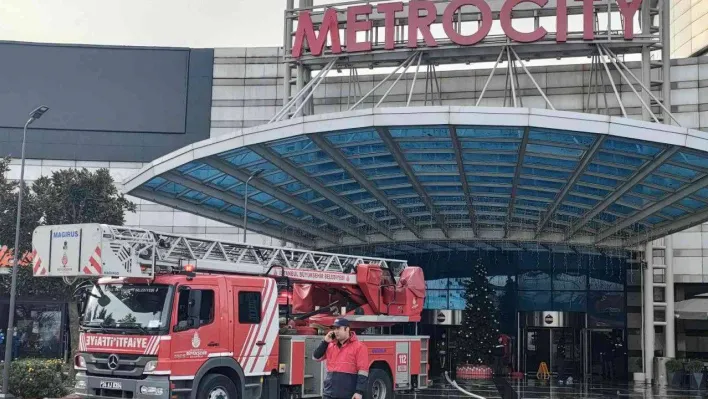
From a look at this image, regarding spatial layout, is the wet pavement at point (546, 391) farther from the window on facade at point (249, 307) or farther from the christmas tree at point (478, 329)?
the window on facade at point (249, 307)

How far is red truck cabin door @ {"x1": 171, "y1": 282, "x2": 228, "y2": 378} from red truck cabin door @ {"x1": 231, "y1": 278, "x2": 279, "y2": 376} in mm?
422

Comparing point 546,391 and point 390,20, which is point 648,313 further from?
point 390,20

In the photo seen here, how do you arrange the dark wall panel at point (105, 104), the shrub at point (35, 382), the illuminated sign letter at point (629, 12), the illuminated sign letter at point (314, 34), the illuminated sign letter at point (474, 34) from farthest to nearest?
the dark wall panel at point (105, 104) < the illuminated sign letter at point (314, 34) < the illuminated sign letter at point (474, 34) < the illuminated sign letter at point (629, 12) < the shrub at point (35, 382)

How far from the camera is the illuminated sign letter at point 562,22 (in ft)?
107

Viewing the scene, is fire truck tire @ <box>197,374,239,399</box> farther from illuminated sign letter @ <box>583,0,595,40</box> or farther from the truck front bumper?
illuminated sign letter @ <box>583,0,595,40</box>

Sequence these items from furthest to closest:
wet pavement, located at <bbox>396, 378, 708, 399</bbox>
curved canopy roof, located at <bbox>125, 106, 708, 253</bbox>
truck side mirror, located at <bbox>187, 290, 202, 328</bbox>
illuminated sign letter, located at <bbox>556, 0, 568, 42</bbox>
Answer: illuminated sign letter, located at <bbox>556, 0, 568, 42</bbox>, wet pavement, located at <bbox>396, 378, 708, 399</bbox>, curved canopy roof, located at <bbox>125, 106, 708, 253</bbox>, truck side mirror, located at <bbox>187, 290, 202, 328</bbox>

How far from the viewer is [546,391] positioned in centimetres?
2722

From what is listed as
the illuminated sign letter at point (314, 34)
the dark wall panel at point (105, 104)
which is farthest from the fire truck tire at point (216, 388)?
the dark wall panel at point (105, 104)

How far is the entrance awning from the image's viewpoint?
3334 centimetres

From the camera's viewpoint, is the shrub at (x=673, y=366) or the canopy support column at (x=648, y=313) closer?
the shrub at (x=673, y=366)

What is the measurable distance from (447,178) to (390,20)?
34.7 ft

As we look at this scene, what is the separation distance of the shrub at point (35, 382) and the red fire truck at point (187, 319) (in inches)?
213

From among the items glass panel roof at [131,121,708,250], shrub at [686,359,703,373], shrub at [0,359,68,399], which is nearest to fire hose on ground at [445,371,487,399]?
glass panel roof at [131,121,708,250]

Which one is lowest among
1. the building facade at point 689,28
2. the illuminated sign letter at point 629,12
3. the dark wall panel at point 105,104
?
the dark wall panel at point 105,104
